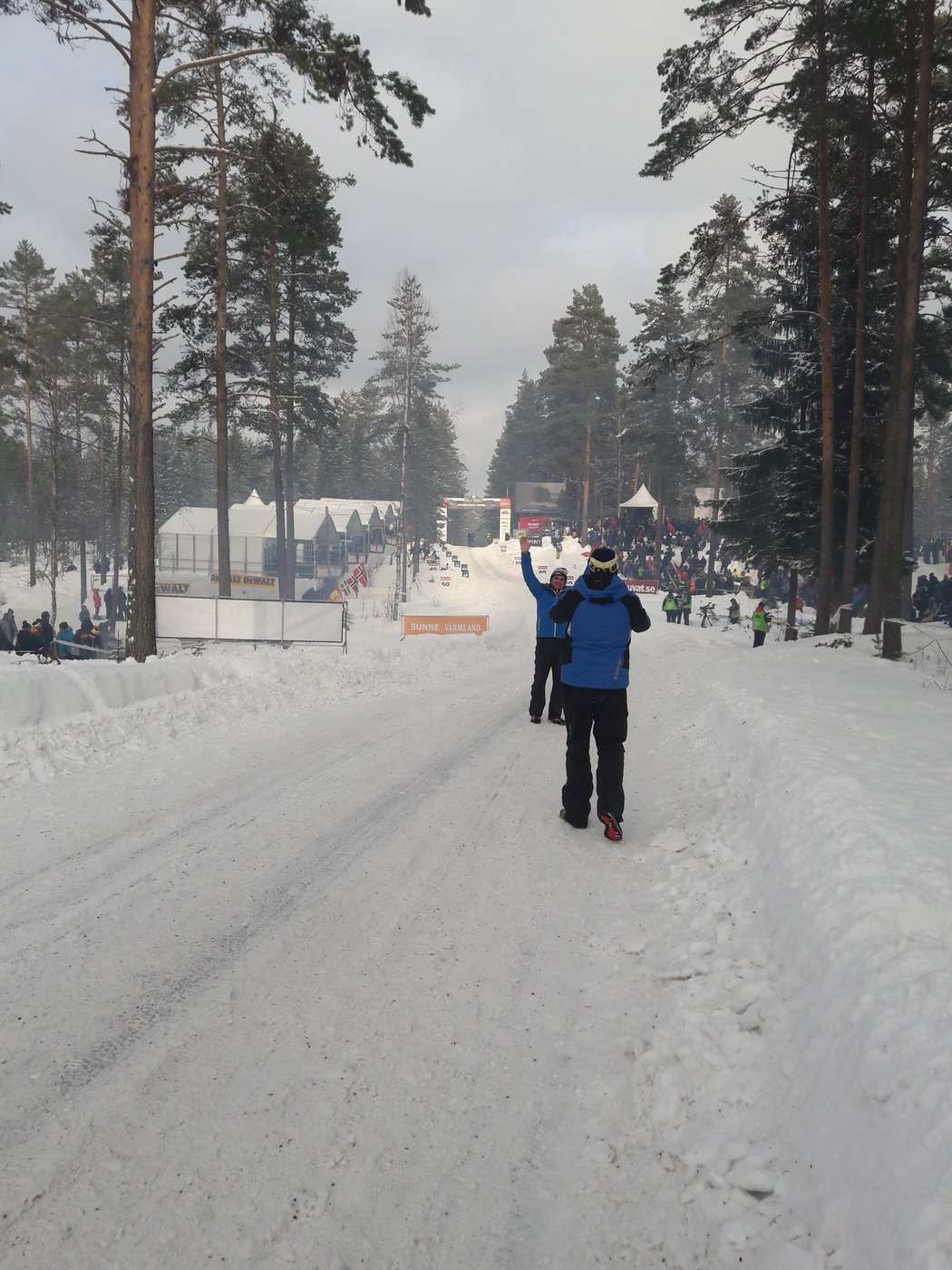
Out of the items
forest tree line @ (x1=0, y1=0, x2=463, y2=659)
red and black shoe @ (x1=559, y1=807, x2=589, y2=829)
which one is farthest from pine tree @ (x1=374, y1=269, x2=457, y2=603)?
red and black shoe @ (x1=559, y1=807, x2=589, y2=829)

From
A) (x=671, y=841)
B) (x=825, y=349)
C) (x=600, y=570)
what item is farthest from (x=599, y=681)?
(x=825, y=349)

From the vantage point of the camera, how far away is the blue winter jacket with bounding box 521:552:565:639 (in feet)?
28.8

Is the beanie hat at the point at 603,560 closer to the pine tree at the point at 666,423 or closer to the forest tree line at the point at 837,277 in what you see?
the forest tree line at the point at 837,277

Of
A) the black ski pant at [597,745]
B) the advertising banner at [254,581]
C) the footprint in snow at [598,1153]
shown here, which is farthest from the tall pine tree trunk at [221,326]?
the footprint in snow at [598,1153]

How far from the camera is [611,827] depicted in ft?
17.4

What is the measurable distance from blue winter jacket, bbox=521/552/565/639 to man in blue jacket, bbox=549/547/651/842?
122 inches

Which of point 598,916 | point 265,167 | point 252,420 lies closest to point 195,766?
point 598,916

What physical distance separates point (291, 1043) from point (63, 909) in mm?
1826

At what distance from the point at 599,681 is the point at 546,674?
4336mm

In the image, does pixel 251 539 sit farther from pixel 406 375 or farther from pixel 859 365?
pixel 859 365

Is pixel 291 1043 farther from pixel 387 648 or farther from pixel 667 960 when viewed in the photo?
pixel 387 648

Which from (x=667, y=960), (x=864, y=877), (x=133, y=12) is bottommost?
(x=667, y=960)

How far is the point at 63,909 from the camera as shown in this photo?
3.92 m

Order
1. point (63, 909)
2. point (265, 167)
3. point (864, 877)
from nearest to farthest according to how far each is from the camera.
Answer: point (864, 877), point (63, 909), point (265, 167)
